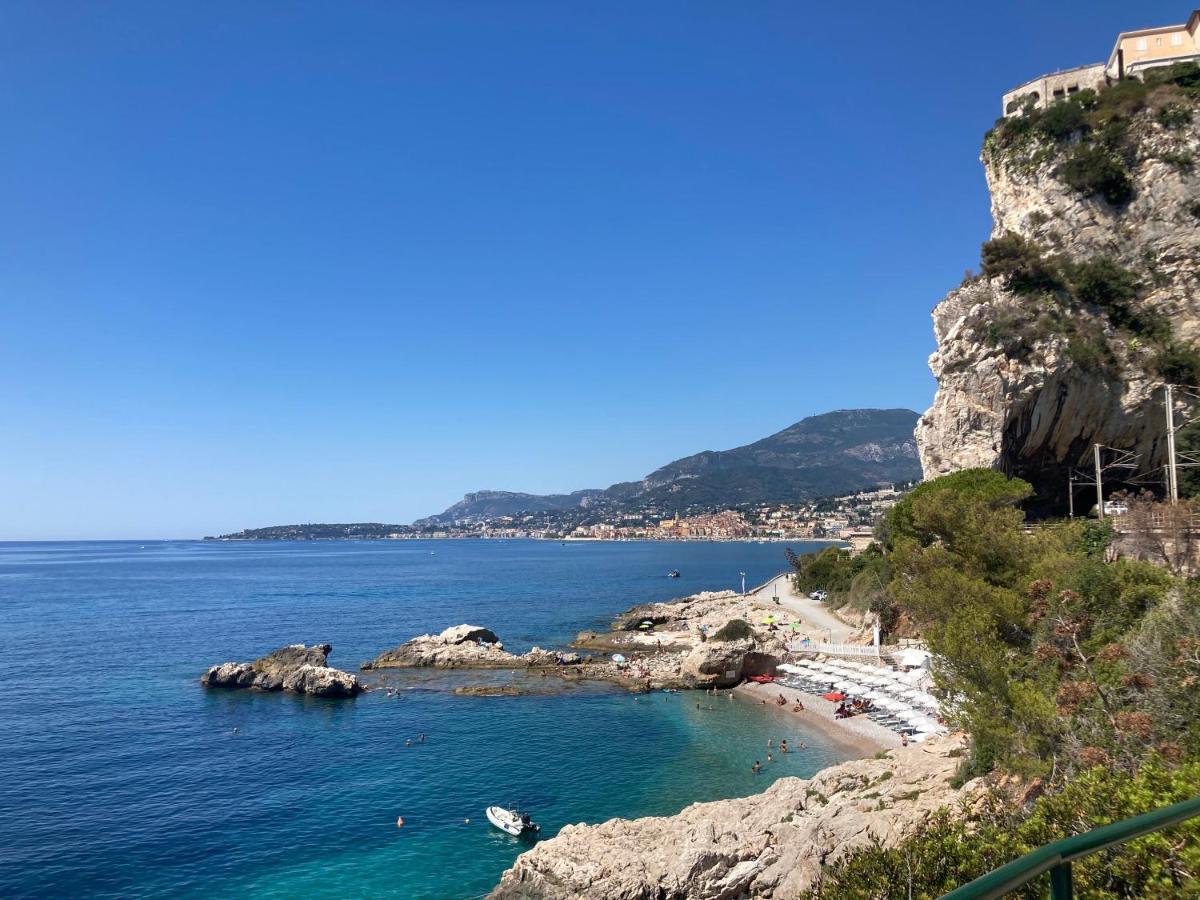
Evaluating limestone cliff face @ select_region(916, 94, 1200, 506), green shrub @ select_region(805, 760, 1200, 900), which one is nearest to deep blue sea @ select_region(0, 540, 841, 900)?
green shrub @ select_region(805, 760, 1200, 900)

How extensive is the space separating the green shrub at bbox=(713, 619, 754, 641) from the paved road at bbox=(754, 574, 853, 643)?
3.99 meters

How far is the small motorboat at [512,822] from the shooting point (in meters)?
21.6

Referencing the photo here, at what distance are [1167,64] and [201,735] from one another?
2580 inches

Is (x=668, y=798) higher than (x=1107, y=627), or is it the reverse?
(x=1107, y=627)

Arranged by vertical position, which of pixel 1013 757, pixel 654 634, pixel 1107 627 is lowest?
pixel 654 634

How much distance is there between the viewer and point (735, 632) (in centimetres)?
4750

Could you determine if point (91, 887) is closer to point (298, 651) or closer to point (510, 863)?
point (510, 863)

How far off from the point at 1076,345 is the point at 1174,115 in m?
14.3

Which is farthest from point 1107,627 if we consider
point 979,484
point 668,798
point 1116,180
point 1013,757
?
point 1116,180

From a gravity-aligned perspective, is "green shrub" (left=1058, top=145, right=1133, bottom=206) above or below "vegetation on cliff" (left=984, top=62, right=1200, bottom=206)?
below

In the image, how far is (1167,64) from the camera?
44.5m

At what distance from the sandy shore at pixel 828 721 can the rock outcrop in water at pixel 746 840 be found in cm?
902

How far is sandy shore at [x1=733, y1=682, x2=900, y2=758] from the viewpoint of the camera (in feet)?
92.1

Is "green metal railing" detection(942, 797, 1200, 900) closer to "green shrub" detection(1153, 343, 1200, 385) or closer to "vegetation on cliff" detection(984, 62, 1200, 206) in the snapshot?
"green shrub" detection(1153, 343, 1200, 385)
